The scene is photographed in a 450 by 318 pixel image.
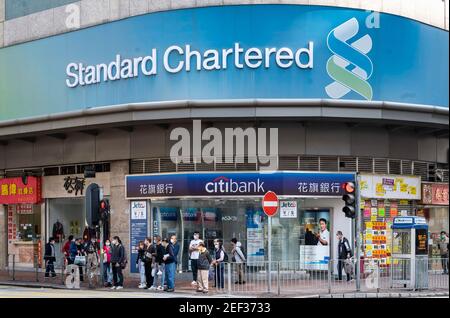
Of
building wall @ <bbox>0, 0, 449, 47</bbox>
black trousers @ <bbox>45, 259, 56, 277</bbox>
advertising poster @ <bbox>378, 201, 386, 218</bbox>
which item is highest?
building wall @ <bbox>0, 0, 449, 47</bbox>

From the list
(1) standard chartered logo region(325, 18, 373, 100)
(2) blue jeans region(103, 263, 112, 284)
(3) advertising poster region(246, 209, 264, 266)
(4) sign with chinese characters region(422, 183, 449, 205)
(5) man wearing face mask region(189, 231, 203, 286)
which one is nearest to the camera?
(5) man wearing face mask region(189, 231, 203, 286)

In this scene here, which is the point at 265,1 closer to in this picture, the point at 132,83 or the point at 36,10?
Result: the point at 132,83

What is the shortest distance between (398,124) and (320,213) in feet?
14.0

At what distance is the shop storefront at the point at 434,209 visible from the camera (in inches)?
1121

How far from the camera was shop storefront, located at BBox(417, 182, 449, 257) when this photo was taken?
93.4 ft

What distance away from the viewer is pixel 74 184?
2939 centimetres

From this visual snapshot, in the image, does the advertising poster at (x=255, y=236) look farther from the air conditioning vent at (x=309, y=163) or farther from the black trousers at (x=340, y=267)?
the black trousers at (x=340, y=267)

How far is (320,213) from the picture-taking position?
26250 mm

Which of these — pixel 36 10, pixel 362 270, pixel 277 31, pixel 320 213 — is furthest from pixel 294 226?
pixel 36 10

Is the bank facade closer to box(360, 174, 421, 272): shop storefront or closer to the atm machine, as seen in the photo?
box(360, 174, 421, 272): shop storefront

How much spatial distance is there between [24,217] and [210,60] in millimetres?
12183

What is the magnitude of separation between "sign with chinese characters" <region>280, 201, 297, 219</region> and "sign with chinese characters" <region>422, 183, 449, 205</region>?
5826 mm

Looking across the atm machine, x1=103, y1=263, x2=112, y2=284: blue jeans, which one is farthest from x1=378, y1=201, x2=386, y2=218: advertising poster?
x1=103, y1=263, x2=112, y2=284: blue jeans

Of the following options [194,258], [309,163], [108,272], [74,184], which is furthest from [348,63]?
[74,184]
